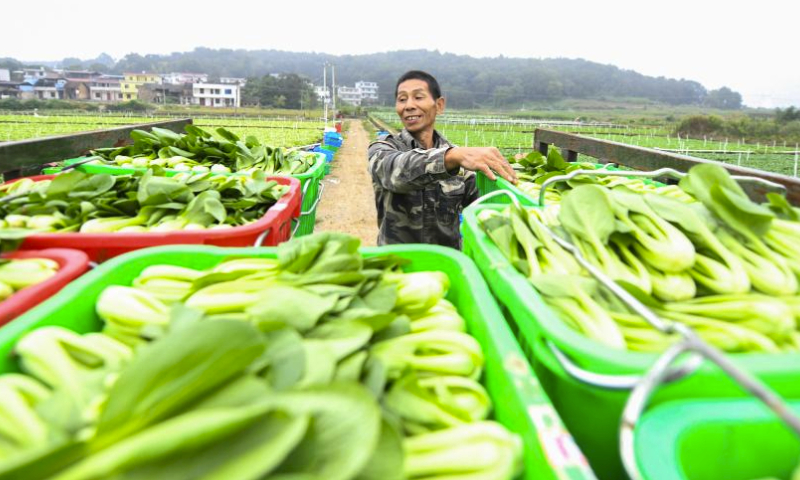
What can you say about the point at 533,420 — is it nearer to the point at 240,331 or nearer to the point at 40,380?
the point at 240,331

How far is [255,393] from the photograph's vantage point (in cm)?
100

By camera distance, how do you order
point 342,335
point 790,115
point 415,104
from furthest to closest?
point 790,115 → point 415,104 → point 342,335

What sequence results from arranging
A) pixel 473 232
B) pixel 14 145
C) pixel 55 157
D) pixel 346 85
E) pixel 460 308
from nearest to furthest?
pixel 460 308, pixel 473 232, pixel 14 145, pixel 55 157, pixel 346 85

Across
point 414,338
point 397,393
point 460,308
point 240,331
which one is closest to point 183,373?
point 240,331

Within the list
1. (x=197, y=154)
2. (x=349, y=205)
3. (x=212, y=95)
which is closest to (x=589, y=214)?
(x=197, y=154)

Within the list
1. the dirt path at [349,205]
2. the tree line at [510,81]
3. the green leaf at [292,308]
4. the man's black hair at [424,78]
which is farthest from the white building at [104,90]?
the green leaf at [292,308]

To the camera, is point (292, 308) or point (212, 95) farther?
point (212, 95)

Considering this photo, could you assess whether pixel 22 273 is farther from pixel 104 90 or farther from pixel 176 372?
pixel 104 90

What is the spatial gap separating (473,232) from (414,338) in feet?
2.82

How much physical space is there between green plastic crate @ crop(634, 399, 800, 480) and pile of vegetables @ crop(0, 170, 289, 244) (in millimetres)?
2090

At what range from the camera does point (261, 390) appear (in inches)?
39.7

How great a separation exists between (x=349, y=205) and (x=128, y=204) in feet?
32.3

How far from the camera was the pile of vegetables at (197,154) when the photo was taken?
459 centimetres

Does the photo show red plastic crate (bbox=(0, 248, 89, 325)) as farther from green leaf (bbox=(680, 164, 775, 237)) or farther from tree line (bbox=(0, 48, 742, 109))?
tree line (bbox=(0, 48, 742, 109))
